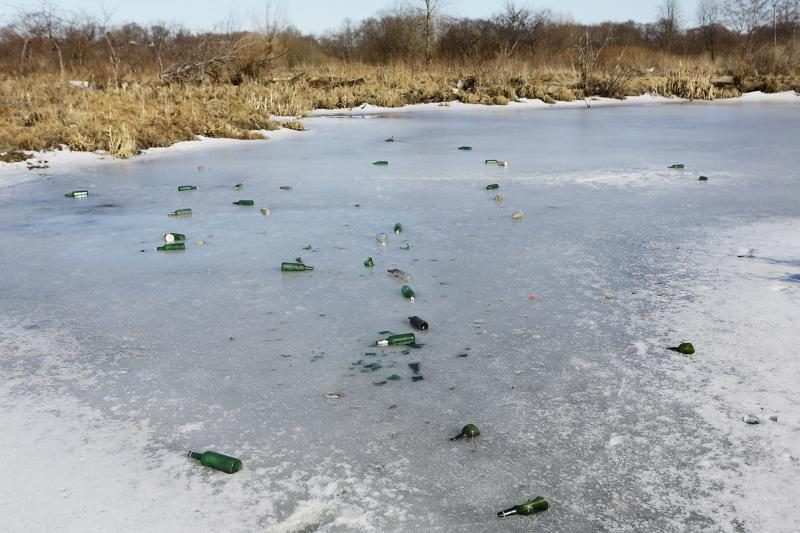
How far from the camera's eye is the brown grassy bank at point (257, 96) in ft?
36.9

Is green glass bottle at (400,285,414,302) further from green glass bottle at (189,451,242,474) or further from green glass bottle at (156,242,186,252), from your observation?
green glass bottle at (156,242,186,252)

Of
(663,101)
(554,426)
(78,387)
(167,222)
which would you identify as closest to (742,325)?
(554,426)

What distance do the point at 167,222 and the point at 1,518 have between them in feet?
13.8

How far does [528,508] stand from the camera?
6.49 feet

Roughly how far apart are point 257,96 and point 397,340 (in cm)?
1672

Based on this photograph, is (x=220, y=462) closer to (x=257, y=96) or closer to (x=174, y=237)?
(x=174, y=237)

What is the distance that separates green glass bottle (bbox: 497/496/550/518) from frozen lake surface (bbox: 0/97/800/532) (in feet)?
0.09

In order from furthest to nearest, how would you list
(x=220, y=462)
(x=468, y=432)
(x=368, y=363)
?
(x=368, y=363), (x=468, y=432), (x=220, y=462)

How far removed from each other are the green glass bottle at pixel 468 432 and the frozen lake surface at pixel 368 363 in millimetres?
29

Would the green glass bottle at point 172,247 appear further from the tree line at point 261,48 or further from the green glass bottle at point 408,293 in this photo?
the tree line at point 261,48

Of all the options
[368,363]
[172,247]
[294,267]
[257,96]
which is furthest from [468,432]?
[257,96]

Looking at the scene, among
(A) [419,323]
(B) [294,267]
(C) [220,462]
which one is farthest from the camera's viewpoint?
(B) [294,267]

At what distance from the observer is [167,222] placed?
19.6 feet

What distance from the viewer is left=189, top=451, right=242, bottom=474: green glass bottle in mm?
2189
